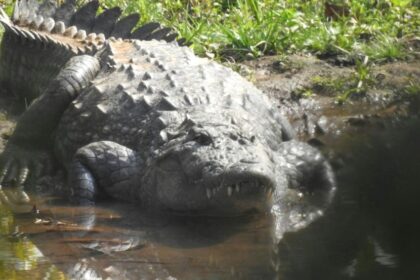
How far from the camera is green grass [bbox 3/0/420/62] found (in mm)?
8031

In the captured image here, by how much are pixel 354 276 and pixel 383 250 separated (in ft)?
1.37

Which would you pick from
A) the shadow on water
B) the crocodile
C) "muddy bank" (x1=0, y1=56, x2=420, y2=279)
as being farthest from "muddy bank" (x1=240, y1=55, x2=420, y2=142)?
the crocodile

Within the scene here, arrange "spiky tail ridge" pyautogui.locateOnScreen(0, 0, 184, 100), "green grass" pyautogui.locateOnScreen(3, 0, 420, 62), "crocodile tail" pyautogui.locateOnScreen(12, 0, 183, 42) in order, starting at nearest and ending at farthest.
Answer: "spiky tail ridge" pyautogui.locateOnScreen(0, 0, 184, 100), "crocodile tail" pyautogui.locateOnScreen(12, 0, 183, 42), "green grass" pyautogui.locateOnScreen(3, 0, 420, 62)

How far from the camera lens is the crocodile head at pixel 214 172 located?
15.5 ft

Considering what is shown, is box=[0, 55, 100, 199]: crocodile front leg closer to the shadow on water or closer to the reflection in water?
the reflection in water

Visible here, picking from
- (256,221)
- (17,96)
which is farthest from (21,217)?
(17,96)

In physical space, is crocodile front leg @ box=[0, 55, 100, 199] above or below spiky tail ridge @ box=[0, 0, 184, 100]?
below

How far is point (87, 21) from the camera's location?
7625mm

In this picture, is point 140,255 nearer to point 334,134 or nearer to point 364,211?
point 364,211

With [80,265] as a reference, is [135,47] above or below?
above

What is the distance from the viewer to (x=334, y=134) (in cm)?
670

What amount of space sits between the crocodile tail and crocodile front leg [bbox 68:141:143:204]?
2010mm

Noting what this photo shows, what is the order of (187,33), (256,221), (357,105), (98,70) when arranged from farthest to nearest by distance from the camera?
(187,33)
(357,105)
(98,70)
(256,221)

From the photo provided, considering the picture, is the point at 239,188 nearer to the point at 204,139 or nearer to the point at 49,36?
the point at 204,139
